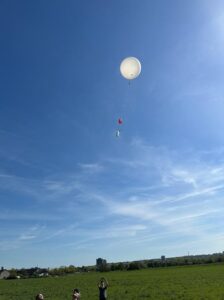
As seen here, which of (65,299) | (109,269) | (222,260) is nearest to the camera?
(65,299)

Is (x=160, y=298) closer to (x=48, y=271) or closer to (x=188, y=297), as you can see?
(x=188, y=297)

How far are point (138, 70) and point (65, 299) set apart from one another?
2257 cm

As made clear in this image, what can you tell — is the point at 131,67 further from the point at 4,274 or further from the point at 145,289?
the point at 4,274

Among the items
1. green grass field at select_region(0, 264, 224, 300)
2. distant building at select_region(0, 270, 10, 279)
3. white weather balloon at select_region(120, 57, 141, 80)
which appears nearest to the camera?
white weather balloon at select_region(120, 57, 141, 80)

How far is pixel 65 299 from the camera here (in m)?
34.4

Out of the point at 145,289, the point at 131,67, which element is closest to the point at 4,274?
the point at 145,289

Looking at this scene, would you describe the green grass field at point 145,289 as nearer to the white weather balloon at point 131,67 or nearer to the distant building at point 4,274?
the white weather balloon at point 131,67

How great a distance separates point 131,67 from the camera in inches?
716

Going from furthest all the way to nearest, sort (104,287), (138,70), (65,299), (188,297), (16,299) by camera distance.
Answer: (16,299), (65,299), (188,297), (104,287), (138,70)

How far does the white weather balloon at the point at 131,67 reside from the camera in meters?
18.1

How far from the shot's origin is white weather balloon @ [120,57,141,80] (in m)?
18.1

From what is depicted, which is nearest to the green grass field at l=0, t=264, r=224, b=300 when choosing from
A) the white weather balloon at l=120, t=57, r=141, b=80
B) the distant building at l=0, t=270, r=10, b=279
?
the white weather balloon at l=120, t=57, r=141, b=80

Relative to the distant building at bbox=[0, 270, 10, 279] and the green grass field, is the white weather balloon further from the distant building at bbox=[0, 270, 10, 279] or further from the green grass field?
the distant building at bbox=[0, 270, 10, 279]

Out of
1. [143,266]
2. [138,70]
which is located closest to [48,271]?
[143,266]
